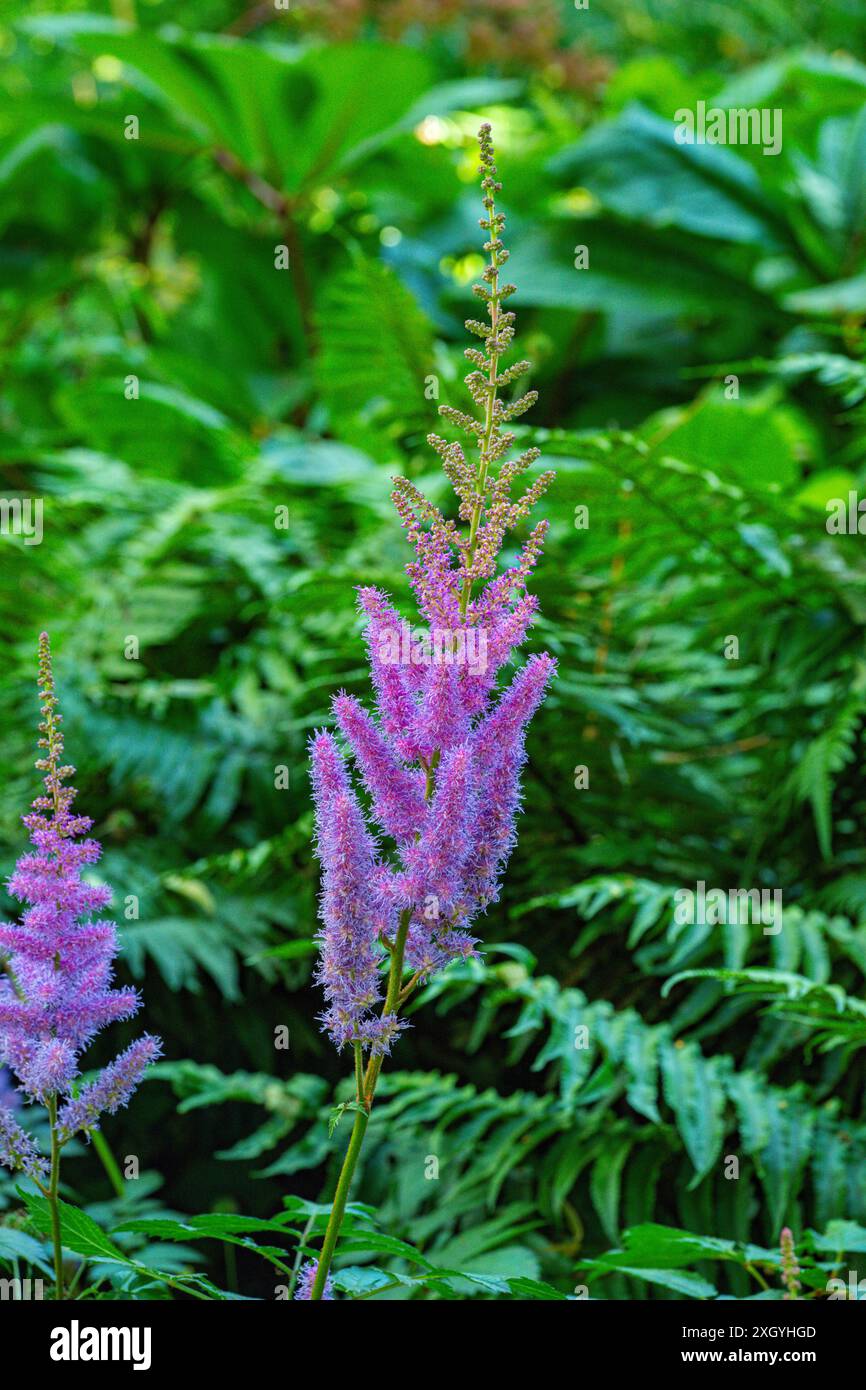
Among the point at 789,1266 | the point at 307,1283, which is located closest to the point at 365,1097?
the point at 307,1283

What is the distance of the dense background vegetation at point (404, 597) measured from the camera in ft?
5.49

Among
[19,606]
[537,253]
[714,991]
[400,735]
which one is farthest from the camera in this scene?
[537,253]

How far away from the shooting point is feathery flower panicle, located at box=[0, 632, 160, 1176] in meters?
0.92

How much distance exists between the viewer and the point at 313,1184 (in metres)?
1.90

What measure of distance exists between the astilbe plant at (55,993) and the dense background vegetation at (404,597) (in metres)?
0.18

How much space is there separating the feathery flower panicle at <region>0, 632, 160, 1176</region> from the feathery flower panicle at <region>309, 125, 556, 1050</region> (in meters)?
0.17

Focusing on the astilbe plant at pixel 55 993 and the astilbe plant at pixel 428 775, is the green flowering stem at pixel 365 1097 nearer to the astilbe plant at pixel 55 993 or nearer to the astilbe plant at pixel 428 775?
the astilbe plant at pixel 428 775

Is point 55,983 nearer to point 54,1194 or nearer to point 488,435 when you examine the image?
point 54,1194

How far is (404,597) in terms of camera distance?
6.68 ft

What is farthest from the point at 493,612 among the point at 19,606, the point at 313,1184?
the point at 19,606

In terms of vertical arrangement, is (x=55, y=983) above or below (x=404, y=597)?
below

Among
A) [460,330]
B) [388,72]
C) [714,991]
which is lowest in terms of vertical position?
[714,991]

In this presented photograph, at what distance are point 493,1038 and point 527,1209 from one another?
53 centimetres
